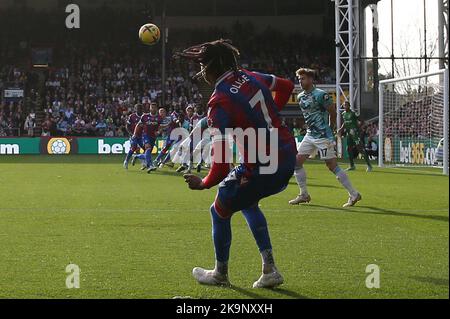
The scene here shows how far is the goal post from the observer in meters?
23.4

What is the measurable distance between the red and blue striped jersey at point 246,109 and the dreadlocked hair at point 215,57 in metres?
0.07

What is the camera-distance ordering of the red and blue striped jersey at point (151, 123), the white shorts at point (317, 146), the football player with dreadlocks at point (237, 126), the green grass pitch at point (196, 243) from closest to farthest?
the football player with dreadlocks at point (237, 126), the green grass pitch at point (196, 243), the white shorts at point (317, 146), the red and blue striped jersey at point (151, 123)

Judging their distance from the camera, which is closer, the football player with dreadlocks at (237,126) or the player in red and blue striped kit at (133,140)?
the football player with dreadlocks at (237,126)

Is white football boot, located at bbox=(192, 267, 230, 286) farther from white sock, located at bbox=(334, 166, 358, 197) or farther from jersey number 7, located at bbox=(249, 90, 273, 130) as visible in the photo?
white sock, located at bbox=(334, 166, 358, 197)

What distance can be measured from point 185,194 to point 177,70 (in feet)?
115

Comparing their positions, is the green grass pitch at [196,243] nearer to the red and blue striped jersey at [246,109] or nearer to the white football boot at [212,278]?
the white football boot at [212,278]

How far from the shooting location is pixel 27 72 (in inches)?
1889

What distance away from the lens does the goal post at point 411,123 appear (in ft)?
76.6

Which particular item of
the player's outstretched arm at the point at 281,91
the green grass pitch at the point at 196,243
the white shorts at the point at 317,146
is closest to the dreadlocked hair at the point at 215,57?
the player's outstretched arm at the point at 281,91

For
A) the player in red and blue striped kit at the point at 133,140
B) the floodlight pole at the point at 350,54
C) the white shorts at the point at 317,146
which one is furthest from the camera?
the floodlight pole at the point at 350,54

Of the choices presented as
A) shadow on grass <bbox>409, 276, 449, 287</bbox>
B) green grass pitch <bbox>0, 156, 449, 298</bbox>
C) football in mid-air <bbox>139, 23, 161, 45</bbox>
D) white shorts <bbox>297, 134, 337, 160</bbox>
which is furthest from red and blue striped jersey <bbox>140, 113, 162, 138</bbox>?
shadow on grass <bbox>409, 276, 449, 287</bbox>

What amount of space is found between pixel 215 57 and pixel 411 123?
20.5 metres

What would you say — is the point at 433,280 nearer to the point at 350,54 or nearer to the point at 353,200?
the point at 353,200
